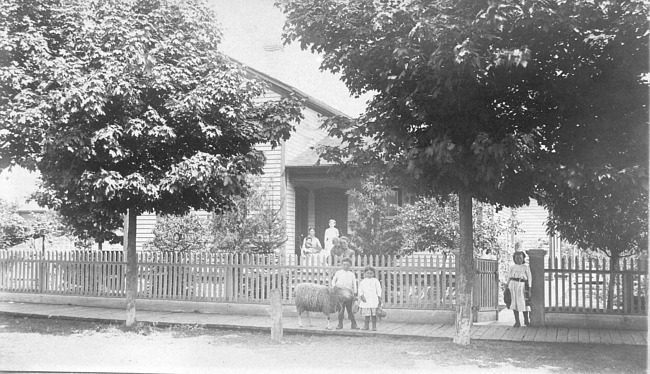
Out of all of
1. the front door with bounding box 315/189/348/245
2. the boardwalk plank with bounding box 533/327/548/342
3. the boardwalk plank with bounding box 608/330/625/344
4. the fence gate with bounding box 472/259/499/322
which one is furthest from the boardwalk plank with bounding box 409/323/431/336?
the front door with bounding box 315/189/348/245

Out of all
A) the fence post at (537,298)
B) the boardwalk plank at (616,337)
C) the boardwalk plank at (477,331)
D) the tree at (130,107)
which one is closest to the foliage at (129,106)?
the tree at (130,107)

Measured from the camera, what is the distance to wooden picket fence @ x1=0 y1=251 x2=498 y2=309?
12.4 metres

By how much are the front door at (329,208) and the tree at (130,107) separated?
32.2 feet

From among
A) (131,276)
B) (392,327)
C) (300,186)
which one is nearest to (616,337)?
(392,327)

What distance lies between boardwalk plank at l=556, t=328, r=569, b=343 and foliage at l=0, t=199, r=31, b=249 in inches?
867

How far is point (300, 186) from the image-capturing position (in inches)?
843

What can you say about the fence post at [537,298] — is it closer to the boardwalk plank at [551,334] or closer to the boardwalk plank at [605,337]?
the boardwalk plank at [551,334]

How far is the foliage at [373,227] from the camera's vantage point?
15.9 metres

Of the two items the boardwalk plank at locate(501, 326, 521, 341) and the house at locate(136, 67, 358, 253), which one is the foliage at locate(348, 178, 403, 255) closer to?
the house at locate(136, 67, 358, 253)

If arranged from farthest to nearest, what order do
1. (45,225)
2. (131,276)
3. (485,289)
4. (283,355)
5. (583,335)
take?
1. (45,225)
2. (485,289)
3. (131,276)
4. (583,335)
5. (283,355)

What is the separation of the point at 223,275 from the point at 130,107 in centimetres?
457

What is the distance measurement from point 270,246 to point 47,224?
14.1 m

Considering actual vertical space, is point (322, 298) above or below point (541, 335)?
above

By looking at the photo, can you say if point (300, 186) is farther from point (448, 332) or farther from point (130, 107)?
point (448, 332)
